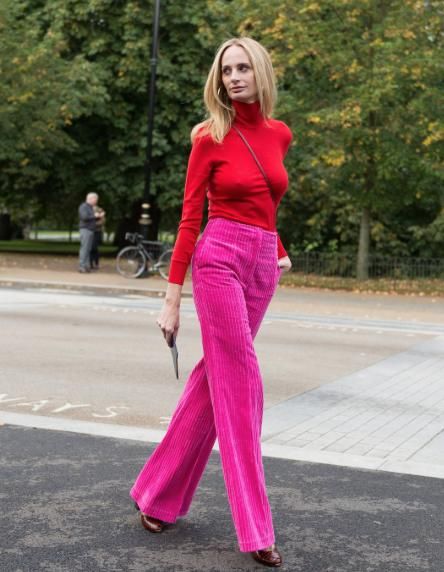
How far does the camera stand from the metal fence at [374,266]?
894 inches

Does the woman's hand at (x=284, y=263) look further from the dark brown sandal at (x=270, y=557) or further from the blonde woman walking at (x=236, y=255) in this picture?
the dark brown sandal at (x=270, y=557)

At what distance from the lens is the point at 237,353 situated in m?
3.98

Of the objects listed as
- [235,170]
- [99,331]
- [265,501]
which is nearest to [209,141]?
[235,170]

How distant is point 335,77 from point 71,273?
7452 millimetres

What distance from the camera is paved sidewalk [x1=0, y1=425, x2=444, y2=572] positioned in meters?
4.05

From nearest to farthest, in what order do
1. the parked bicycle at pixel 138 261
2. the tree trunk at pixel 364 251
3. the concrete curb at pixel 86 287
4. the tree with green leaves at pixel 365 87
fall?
the concrete curb at pixel 86 287, the tree with green leaves at pixel 365 87, the tree trunk at pixel 364 251, the parked bicycle at pixel 138 261

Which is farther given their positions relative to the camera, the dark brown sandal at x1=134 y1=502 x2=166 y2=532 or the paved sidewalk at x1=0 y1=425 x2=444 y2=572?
the dark brown sandal at x1=134 y1=502 x2=166 y2=532

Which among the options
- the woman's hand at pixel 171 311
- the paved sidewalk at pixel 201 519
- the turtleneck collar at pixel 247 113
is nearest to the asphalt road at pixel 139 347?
the paved sidewalk at pixel 201 519

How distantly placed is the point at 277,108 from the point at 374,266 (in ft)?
13.9

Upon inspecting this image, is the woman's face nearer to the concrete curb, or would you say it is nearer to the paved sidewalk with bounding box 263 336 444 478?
the paved sidewalk with bounding box 263 336 444 478

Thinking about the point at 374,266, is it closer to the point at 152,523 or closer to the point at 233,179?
the point at 152,523

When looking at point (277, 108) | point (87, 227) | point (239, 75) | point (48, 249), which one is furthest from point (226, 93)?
point (48, 249)

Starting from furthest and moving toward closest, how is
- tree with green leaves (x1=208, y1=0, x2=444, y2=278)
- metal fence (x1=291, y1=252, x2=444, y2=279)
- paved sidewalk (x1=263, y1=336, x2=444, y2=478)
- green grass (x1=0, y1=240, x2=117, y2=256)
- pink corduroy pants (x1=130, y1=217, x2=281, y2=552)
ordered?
green grass (x1=0, y1=240, x2=117, y2=256) < metal fence (x1=291, y1=252, x2=444, y2=279) < tree with green leaves (x1=208, y1=0, x2=444, y2=278) < paved sidewalk (x1=263, y1=336, x2=444, y2=478) < pink corduroy pants (x1=130, y1=217, x2=281, y2=552)

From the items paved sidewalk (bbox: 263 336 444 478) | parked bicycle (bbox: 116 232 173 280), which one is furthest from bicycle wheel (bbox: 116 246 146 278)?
paved sidewalk (bbox: 263 336 444 478)
